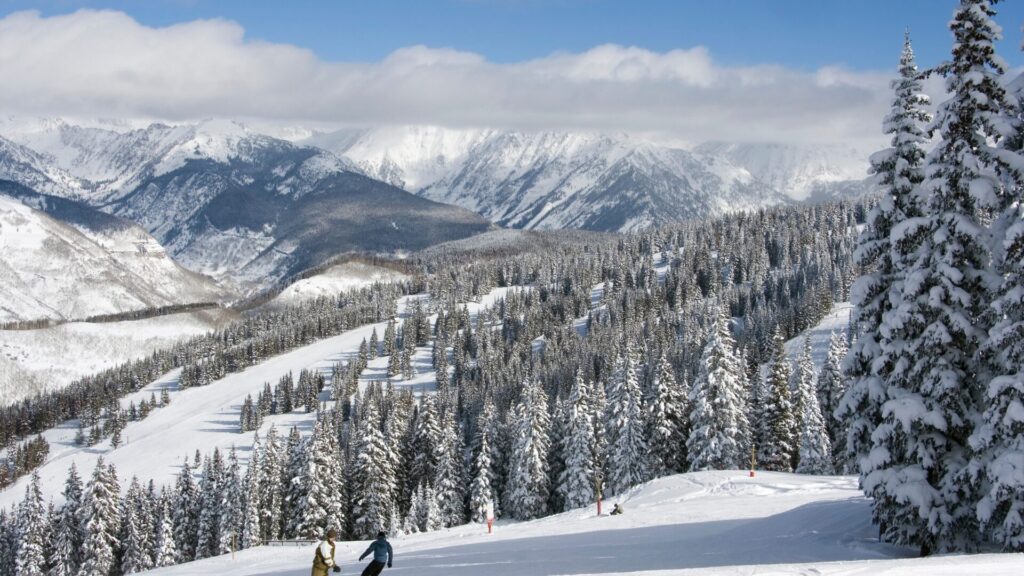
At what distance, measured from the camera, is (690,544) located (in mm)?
26062

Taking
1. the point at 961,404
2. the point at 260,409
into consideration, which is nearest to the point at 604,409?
the point at 961,404

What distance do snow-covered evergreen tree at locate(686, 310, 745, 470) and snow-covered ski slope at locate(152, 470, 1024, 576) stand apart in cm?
1226

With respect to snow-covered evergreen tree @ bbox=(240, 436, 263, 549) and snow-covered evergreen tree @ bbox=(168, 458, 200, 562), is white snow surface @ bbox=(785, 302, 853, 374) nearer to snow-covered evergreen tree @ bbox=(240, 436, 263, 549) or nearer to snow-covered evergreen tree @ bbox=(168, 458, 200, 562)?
snow-covered evergreen tree @ bbox=(240, 436, 263, 549)

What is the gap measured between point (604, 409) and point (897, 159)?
5171cm

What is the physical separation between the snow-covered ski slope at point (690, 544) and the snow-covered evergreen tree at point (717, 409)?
12259 mm

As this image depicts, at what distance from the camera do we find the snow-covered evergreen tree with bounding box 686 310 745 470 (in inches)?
2231

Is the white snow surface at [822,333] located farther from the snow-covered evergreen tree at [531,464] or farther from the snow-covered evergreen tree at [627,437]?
the snow-covered evergreen tree at [627,437]

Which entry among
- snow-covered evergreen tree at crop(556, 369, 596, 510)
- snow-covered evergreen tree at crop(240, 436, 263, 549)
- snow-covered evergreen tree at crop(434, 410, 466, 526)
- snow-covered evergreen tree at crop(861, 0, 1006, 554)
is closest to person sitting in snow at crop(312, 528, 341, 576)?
snow-covered evergreen tree at crop(861, 0, 1006, 554)

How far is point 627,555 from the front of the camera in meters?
24.9

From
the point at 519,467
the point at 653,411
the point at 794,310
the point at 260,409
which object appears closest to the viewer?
the point at 653,411

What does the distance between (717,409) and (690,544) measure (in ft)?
106

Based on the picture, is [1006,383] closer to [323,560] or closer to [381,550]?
[381,550]

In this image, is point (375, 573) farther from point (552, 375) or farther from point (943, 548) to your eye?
point (552, 375)

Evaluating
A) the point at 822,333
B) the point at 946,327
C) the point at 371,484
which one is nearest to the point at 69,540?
the point at 371,484
